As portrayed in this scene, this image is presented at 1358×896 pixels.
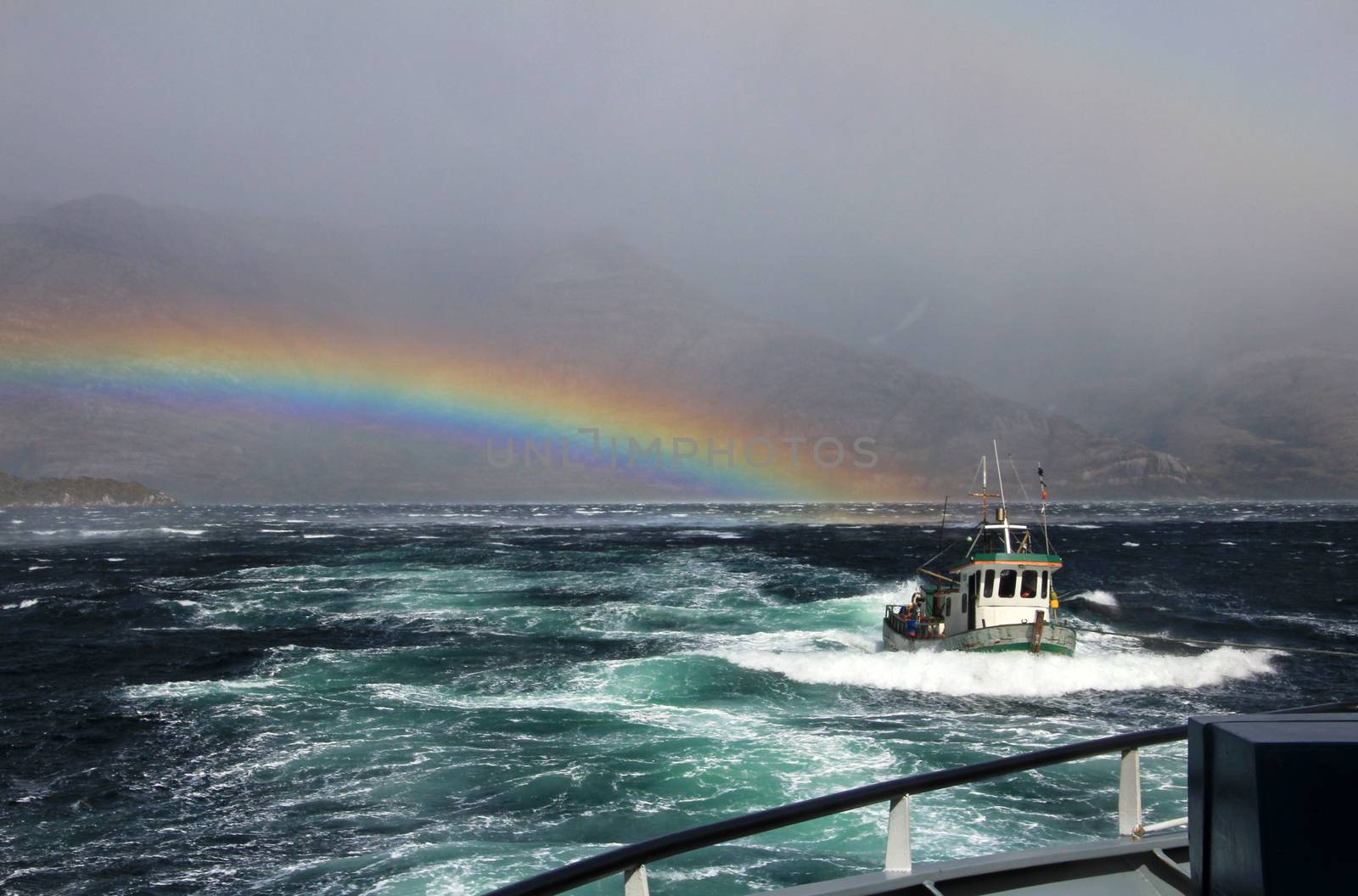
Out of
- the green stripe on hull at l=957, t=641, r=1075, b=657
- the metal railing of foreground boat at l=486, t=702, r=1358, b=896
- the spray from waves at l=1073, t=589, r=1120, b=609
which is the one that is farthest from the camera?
the spray from waves at l=1073, t=589, r=1120, b=609

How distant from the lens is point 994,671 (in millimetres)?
34875

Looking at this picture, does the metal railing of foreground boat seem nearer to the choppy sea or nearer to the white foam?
the choppy sea

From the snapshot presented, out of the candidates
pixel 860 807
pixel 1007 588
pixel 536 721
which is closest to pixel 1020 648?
pixel 1007 588

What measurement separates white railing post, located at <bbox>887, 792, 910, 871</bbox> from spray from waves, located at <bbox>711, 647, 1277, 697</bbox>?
Answer: 30370 mm

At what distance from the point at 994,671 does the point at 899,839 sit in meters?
31.9

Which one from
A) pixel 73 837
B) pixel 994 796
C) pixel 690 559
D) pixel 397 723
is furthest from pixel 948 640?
pixel 690 559

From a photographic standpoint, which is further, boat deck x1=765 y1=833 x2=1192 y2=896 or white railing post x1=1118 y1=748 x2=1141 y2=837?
white railing post x1=1118 y1=748 x2=1141 y2=837

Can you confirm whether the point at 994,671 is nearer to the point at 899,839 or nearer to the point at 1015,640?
the point at 1015,640

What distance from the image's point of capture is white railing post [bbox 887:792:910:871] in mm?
5133

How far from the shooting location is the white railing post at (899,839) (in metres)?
5.13

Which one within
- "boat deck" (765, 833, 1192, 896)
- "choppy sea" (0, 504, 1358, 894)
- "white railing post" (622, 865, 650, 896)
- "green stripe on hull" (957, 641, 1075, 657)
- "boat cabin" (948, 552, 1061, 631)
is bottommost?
"choppy sea" (0, 504, 1358, 894)

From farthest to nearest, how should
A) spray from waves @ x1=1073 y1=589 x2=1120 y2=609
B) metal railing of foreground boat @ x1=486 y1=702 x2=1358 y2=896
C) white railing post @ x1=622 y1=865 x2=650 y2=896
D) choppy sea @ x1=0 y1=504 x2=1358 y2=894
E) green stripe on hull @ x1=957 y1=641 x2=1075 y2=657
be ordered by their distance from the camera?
spray from waves @ x1=1073 y1=589 x2=1120 y2=609
green stripe on hull @ x1=957 y1=641 x2=1075 y2=657
choppy sea @ x1=0 y1=504 x2=1358 y2=894
white railing post @ x1=622 y1=865 x2=650 y2=896
metal railing of foreground boat @ x1=486 y1=702 x2=1358 y2=896

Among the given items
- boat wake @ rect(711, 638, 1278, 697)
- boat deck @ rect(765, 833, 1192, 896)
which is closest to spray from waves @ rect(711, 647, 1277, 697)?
boat wake @ rect(711, 638, 1278, 697)

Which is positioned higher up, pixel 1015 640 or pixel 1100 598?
pixel 1015 640
